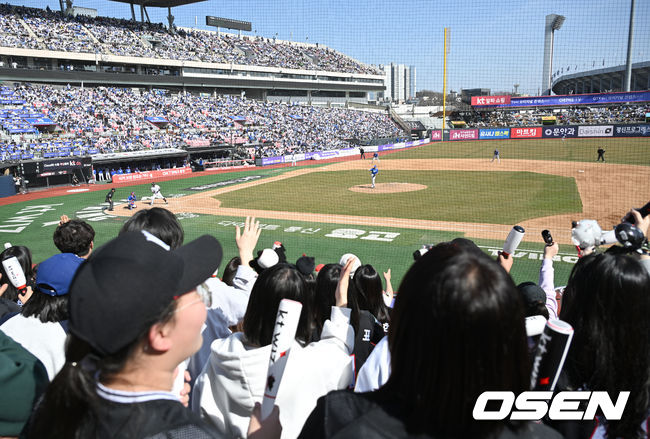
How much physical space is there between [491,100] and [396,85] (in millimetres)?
37968

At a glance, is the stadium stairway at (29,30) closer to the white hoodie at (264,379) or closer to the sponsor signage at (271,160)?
the sponsor signage at (271,160)

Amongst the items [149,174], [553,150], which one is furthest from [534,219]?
[149,174]

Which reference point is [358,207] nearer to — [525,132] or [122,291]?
[122,291]

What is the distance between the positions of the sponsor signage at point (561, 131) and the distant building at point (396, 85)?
41.6m

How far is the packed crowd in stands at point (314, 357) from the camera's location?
1.29 m

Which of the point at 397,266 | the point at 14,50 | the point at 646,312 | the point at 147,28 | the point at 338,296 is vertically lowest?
the point at 397,266

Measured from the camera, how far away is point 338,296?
9.84 feet

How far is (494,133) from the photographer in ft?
164

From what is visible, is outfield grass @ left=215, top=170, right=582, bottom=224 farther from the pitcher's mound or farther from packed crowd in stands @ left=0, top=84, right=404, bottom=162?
packed crowd in stands @ left=0, top=84, right=404, bottom=162

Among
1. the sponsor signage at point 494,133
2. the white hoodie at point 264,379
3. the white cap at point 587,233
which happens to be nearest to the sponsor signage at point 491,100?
the sponsor signage at point 494,133

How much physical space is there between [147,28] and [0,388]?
63131 mm

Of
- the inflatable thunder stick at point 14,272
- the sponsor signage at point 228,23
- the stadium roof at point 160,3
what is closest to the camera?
the inflatable thunder stick at point 14,272

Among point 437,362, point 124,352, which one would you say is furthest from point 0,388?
point 437,362

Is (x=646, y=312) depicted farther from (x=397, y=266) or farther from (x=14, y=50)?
(x=14, y=50)
